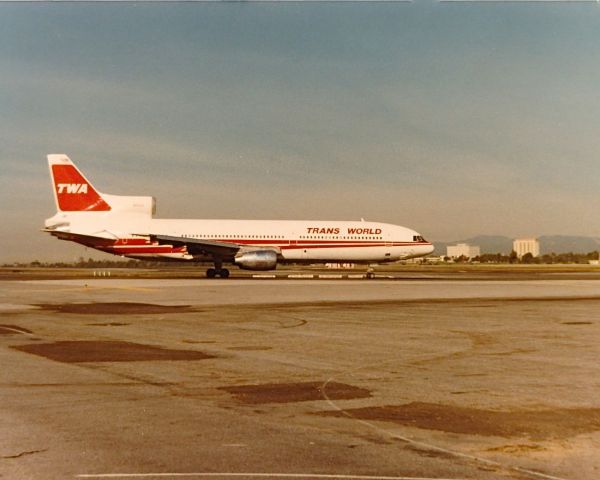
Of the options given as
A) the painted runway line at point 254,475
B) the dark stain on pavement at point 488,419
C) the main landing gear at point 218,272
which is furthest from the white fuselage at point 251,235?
the painted runway line at point 254,475

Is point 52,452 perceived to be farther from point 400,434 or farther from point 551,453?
point 551,453

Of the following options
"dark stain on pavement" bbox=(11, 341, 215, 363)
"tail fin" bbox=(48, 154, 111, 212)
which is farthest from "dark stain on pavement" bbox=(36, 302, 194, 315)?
"tail fin" bbox=(48, 154, 111, 212)

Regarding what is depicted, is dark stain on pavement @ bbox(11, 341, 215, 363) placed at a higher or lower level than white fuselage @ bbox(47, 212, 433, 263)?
lower

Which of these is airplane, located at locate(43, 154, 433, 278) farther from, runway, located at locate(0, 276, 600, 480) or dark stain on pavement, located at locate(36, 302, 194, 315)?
runway, located at locate(0, 276, 600, 480)

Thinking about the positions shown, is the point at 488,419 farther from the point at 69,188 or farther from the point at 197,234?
the point at 69,188

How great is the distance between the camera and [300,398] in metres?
8.32

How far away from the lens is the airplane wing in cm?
4816

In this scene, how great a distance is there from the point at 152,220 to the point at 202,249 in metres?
5.64

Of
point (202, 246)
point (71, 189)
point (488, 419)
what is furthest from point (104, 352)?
point (71, 189)

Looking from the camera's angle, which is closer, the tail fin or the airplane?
the airplane

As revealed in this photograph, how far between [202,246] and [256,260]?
444 centimetres

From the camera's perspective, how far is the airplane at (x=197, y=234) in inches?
1994

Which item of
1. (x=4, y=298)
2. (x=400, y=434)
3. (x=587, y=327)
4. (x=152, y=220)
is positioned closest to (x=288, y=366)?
(x=400, y=434)

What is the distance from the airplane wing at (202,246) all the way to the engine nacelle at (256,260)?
228 cm
